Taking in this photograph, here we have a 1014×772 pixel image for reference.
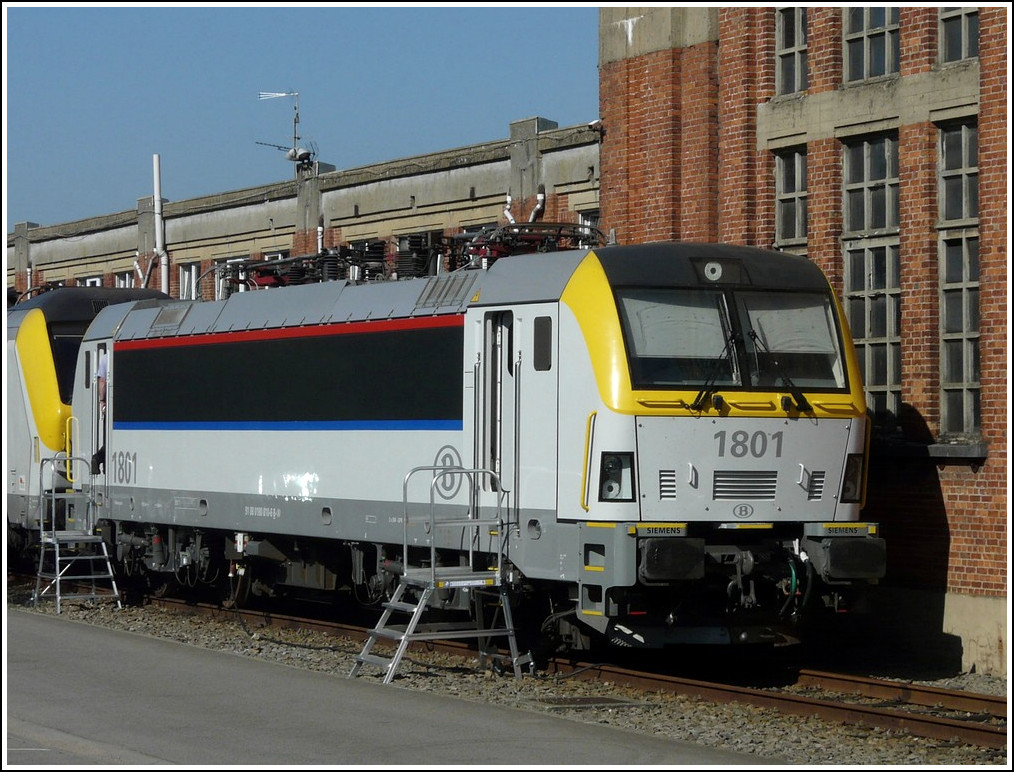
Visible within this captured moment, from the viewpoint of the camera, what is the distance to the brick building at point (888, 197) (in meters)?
16.5

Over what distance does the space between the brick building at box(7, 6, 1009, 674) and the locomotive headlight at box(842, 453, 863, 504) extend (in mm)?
2540

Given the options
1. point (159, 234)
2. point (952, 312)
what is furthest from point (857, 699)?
point (159, 234)

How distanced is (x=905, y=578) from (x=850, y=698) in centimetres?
383

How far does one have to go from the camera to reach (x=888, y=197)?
58.8 feet

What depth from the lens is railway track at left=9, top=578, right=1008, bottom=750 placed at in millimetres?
11734

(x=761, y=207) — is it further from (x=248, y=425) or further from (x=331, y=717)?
(x=331, y=717)

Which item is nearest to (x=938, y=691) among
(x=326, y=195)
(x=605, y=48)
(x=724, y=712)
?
(x=724, y=712)

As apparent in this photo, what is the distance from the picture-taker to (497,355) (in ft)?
48.1

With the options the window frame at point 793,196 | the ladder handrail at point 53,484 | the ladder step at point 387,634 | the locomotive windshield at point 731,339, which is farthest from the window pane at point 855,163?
the ladder handrail at point 53,484

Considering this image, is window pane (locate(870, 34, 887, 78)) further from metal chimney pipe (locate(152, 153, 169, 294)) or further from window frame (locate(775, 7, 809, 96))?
metal chimney pipe (locate(152, 153, 169, 294))

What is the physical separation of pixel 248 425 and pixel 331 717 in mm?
7005

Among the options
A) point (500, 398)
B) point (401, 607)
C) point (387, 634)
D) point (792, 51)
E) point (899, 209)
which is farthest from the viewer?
point (792, 51)

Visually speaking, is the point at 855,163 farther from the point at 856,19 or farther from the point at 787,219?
the point at 856,19

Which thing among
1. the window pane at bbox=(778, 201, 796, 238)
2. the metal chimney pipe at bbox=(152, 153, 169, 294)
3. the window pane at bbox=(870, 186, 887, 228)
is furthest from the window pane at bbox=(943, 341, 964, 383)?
the metal chimney pipe at bbox=(152, 153, 169, 294)
